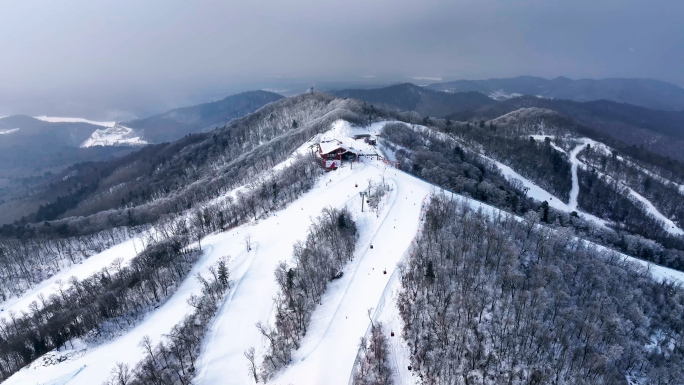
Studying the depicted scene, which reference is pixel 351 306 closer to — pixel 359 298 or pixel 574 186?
pixel 359 298

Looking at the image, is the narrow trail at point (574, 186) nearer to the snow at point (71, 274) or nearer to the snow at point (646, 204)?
the snow at point (646, 204)

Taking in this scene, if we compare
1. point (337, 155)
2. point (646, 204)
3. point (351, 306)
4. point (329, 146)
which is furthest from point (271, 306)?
point (646, 204)

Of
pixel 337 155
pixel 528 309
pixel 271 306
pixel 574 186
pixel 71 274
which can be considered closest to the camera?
A: pixel 528 309

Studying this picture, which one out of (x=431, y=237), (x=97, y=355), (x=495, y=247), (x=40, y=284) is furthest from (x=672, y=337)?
(x=40, y=284)

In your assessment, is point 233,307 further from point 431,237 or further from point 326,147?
point 326,147

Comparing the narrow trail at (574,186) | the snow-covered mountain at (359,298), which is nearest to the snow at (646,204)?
the narrow trail at (574,186)

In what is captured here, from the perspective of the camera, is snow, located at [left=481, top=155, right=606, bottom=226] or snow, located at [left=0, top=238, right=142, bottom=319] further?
snow, located at [left=481, top=155, right=606, bottom=226]

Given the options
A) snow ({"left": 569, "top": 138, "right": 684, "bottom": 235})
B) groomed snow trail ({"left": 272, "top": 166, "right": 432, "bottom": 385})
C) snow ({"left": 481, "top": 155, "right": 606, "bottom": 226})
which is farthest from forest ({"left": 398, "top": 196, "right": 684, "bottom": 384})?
snow ({"left": 569, "top": 138, "right": 684, "bottom": 235})

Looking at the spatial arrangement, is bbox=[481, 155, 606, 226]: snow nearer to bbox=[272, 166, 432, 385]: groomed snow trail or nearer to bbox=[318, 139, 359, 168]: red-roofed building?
bbox=[318, 139, 359, 168]: red-roofed building
